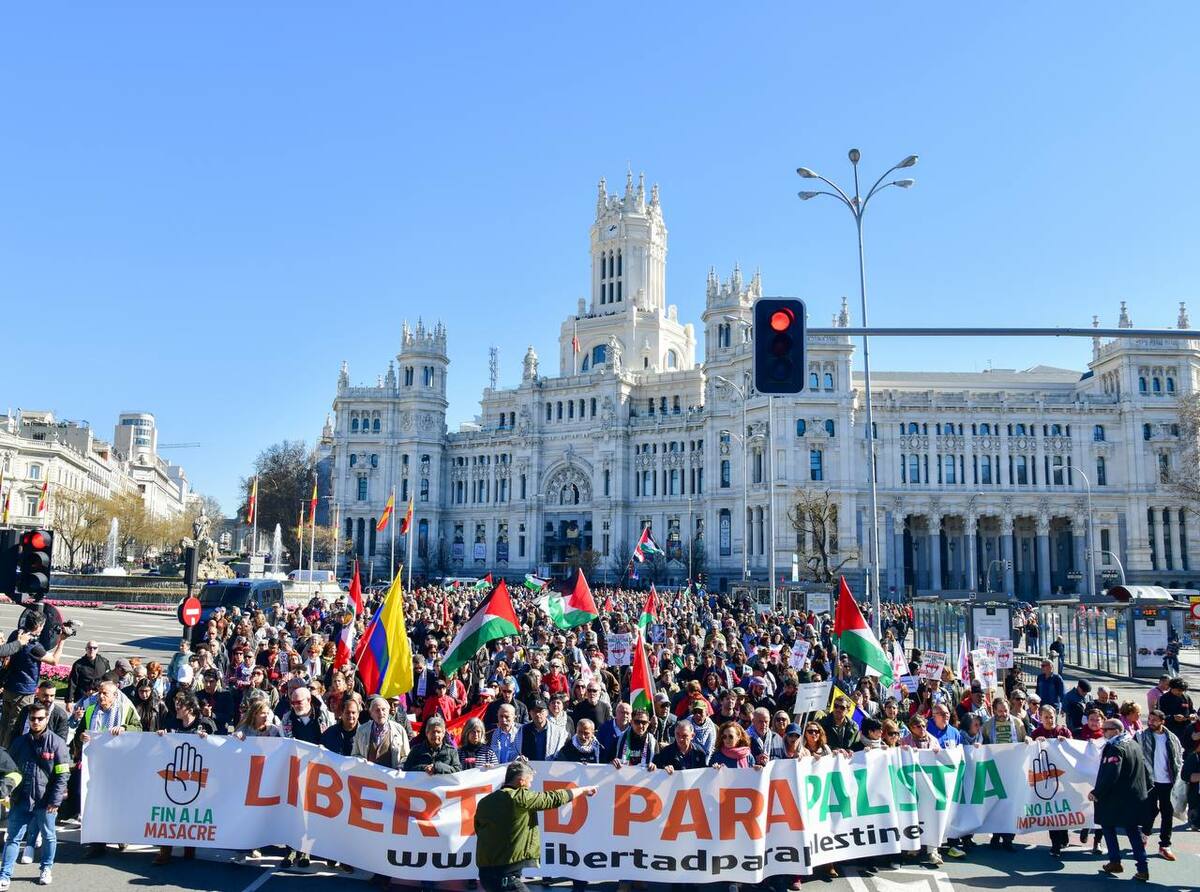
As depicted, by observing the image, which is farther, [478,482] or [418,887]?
[478,482]

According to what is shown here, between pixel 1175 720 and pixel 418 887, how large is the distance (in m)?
9.50

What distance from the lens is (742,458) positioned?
205ft

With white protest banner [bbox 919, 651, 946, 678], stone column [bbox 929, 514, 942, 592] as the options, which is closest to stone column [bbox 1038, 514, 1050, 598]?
stone column [bbox 929, 514, 942, 592]

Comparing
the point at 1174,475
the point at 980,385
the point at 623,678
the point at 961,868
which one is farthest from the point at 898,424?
the point at 961,868

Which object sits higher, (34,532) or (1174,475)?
(1174,475)

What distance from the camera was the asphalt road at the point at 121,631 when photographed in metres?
28.8

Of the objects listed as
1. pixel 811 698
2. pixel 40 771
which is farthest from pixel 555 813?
pixel 40 771

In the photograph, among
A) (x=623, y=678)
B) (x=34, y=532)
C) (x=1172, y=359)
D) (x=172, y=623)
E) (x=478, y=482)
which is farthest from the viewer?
(x=478, y=482)

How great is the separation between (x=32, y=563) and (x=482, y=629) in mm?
5674

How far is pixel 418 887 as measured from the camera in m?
9.24

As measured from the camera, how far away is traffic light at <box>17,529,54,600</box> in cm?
1170

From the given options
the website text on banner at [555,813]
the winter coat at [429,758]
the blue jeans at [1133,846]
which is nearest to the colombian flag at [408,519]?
the website text on banner at [555,813]

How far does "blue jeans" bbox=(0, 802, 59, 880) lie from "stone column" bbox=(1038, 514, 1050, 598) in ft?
241

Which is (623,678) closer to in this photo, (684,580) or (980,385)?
(684,580)
